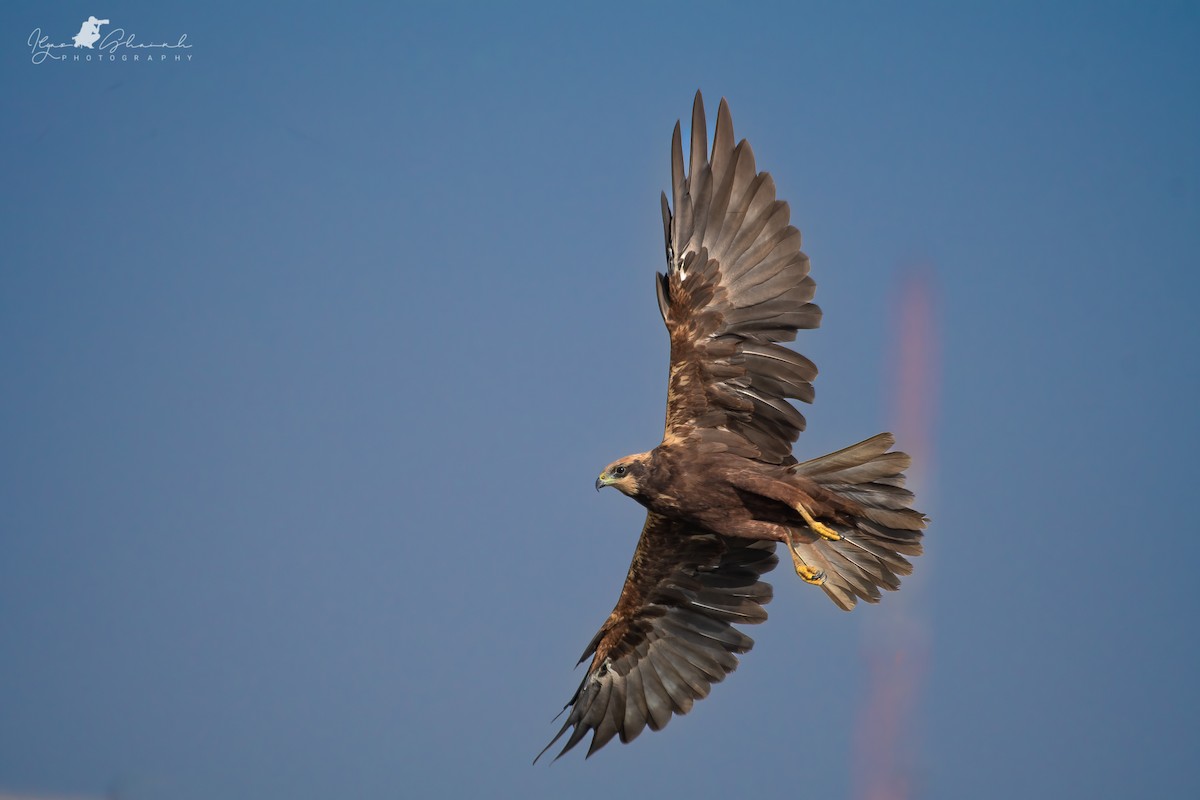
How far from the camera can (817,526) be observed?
11.6 m

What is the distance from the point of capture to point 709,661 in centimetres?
1338

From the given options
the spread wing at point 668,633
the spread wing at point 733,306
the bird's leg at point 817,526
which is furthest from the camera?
the spread wing at point 668,633

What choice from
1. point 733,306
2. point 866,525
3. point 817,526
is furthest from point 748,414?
point 866,525

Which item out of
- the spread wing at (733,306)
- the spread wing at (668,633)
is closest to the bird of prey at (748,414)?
the spread wing at (733,306)

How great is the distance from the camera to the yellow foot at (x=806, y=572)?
12.2 metres

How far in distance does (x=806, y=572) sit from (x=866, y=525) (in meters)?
0.69

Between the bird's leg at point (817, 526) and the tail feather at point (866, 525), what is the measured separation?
13cm

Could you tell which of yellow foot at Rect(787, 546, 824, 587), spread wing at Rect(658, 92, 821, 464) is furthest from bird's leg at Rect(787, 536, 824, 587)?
spread wing at Rect(658, 92, 821, 464)

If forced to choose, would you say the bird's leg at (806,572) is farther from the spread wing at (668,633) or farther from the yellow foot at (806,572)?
the spread wing at (668,633)

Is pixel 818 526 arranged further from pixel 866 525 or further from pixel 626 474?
pixel 626 474

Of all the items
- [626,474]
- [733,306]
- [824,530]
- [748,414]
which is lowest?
[824,530]

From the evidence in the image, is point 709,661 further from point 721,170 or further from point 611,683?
point 721,170

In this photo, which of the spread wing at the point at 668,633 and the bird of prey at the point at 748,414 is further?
the spread wing at the point at 668,633

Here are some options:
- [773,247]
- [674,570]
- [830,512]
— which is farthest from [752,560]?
[773,247]
